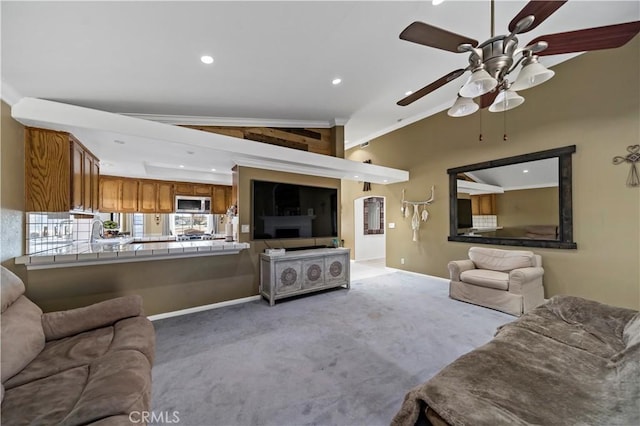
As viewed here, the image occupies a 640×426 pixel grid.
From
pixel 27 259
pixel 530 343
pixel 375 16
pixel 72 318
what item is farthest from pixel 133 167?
pixel 530 343

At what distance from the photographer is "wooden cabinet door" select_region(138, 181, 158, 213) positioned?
5.63 metres

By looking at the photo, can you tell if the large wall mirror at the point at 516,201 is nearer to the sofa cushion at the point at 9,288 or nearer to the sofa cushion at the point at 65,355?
the sofa cushion at the point at 65,355

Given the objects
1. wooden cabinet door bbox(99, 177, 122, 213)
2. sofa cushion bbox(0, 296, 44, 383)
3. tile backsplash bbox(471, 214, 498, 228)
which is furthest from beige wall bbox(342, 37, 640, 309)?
wooden cabinet door bbox(99, 177, 122, 213)

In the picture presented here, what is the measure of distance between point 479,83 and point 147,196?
6.53 metres

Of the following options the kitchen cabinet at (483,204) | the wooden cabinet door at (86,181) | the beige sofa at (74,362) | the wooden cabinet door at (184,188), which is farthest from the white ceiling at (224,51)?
the wooden cabinet door at (184,188)

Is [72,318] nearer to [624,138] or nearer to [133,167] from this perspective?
[133,167]

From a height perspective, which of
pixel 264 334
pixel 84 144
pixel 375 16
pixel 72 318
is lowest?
pixel 264 334

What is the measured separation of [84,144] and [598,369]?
4.87m

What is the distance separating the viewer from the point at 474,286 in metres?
3.68

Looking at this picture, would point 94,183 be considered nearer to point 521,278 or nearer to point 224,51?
point 224,51

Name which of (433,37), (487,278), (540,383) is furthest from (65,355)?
(487,278)

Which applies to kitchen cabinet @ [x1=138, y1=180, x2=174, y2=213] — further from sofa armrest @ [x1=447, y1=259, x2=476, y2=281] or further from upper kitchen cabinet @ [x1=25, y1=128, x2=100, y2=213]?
sofa armrest @ [x1=447, y1=259, x2=476, y2=281]

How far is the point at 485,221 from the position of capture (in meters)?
4.43

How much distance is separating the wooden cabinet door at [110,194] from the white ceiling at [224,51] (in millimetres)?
2170
